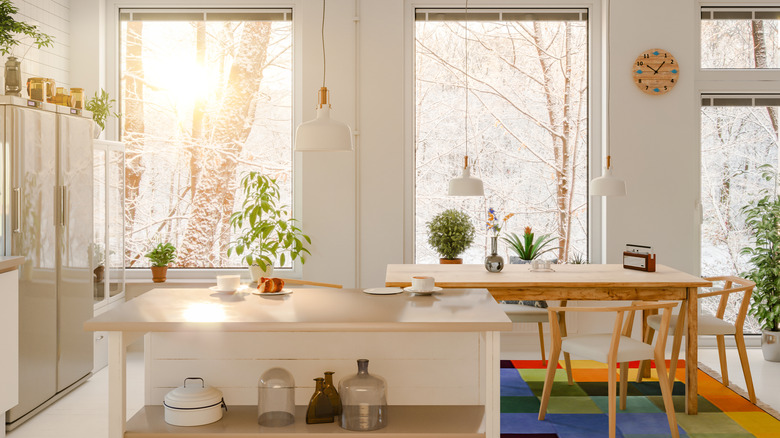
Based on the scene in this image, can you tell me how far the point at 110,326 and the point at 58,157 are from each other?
2400 millimetres

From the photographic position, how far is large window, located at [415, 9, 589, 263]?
6.16 meters

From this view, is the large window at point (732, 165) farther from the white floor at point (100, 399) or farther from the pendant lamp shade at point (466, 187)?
the pendant lamp shade at point (466, 187)

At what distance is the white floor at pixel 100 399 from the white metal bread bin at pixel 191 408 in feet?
4.60

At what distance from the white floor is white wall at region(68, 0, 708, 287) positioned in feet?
3.08

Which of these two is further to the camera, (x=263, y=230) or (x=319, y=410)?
(x=263, y=230)

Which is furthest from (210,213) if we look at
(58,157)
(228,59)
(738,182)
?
(738,182)

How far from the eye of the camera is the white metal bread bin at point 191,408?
2768mm

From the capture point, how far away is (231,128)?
20.2 ft

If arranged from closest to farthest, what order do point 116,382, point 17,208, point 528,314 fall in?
point 116,382
point 17,208
point 528,314

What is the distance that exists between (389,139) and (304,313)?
11.2 ft

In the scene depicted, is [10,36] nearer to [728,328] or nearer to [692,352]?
[692,352]

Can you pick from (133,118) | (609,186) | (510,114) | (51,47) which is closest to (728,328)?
(609,186)

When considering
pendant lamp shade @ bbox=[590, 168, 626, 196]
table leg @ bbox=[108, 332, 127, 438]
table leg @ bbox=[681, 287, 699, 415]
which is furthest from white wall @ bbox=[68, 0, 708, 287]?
table leg @ bbox=[108, 332, 127, 438]

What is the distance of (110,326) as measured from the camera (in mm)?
2555
